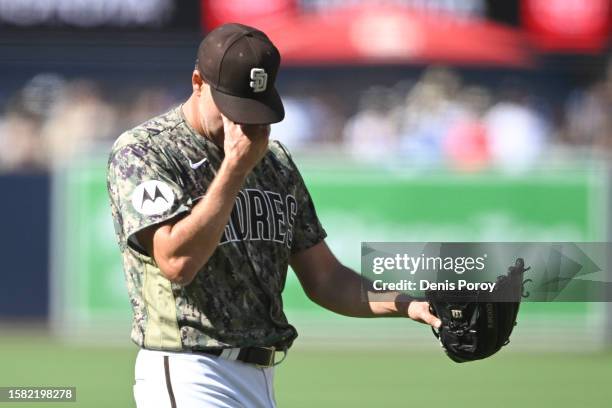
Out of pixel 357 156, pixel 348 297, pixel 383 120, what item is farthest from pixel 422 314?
pixel 383 120

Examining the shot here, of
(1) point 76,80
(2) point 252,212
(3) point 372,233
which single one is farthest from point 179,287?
(1) point 76,80

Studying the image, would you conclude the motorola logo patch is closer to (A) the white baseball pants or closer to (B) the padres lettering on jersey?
(B) the padres lettering on jersey

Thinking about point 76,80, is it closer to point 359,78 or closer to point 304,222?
point 359,78

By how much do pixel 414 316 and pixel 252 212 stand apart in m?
0.71

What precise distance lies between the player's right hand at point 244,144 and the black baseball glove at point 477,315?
3.02 feet

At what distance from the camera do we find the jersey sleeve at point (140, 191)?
4.25 meters

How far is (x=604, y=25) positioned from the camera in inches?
730

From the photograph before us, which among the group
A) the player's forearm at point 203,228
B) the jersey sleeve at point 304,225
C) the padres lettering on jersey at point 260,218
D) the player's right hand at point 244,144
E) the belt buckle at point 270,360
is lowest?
the belt buckle at point 270,360

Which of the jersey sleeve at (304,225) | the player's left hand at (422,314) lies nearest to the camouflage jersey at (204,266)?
the jersey sleeve at (304,225)

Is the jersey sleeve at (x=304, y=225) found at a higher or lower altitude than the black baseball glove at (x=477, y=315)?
higher

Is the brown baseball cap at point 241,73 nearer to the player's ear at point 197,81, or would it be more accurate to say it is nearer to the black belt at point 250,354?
the player's ear at point 197,81

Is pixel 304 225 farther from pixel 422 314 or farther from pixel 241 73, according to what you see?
pixel 241 73

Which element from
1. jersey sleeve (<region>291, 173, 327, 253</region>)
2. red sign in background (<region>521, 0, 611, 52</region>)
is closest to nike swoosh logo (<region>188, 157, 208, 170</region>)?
jersey sleeve (<region>291, 173, 327, 253</region>)

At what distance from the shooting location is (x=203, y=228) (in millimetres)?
4086
